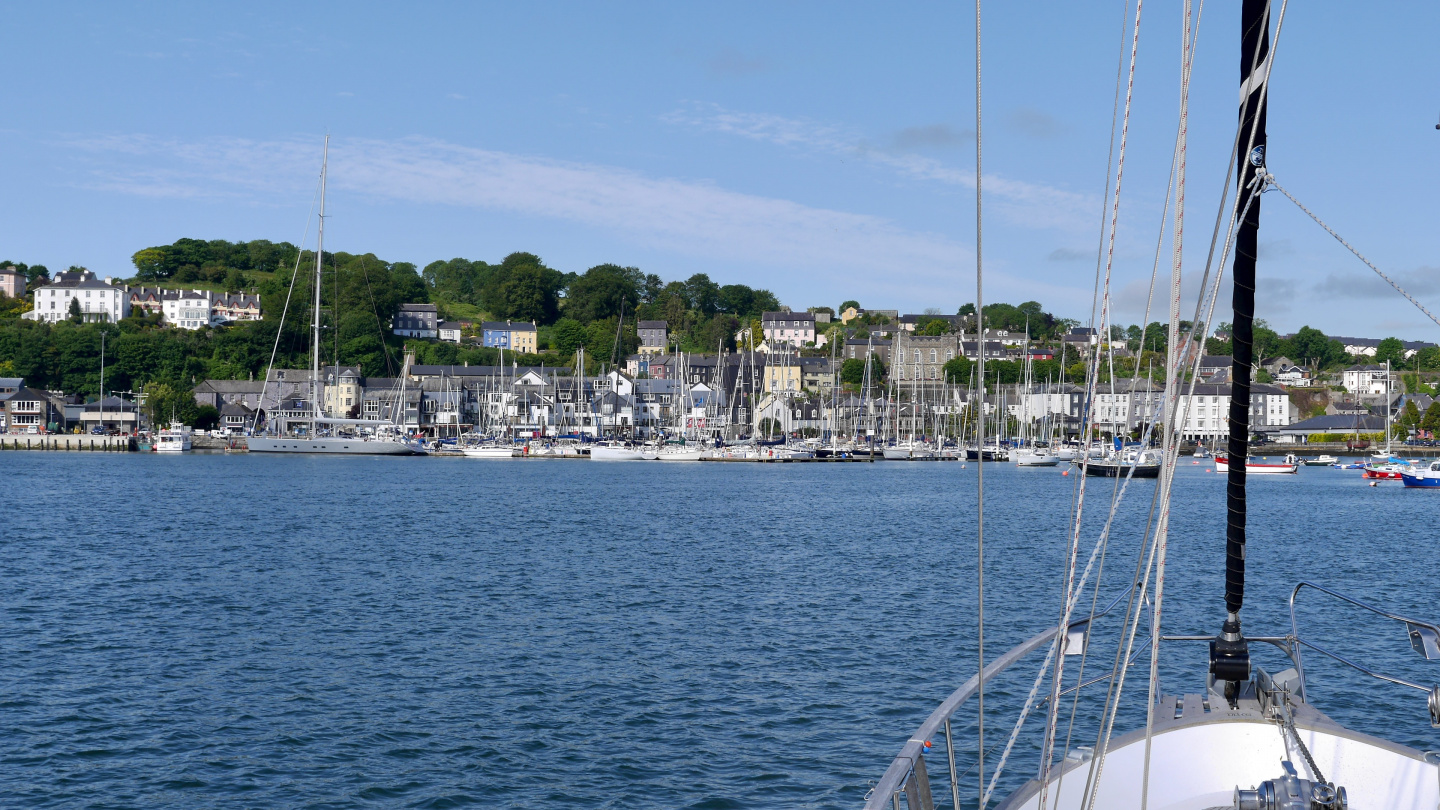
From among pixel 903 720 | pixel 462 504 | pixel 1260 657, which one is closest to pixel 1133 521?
pixel 462 504

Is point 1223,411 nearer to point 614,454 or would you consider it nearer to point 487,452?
point 614,454

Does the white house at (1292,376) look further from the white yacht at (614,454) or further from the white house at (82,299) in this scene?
the white house at (82,299)

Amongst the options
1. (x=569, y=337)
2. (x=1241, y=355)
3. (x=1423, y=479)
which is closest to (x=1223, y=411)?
(x=1423, y=479)

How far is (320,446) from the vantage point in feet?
320

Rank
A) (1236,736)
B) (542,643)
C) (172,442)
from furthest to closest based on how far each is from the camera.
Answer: (172,442) → (542,643) → (1236,736)

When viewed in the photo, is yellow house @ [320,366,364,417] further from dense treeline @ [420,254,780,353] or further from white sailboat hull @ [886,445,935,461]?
white sailboat hull @ [886,445,935,461]

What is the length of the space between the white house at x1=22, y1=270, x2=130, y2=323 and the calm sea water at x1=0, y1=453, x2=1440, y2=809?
429ft

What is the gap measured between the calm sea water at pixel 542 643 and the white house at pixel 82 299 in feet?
429

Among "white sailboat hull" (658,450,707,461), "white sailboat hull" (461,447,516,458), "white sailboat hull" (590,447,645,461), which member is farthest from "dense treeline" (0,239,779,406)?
"white sailboat hull" (658,450,707,461)

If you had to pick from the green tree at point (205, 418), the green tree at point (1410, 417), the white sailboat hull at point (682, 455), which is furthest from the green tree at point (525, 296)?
the green tree at point (1410, 417)

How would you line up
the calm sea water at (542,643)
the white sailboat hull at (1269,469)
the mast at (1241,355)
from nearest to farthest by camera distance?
the mast at (1241,355), the calm sea water at (542,643), the white sailboat hull at (1269,469)

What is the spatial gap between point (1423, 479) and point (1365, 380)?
4811 inches

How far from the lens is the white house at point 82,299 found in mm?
159500

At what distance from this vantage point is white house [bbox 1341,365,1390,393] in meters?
177
